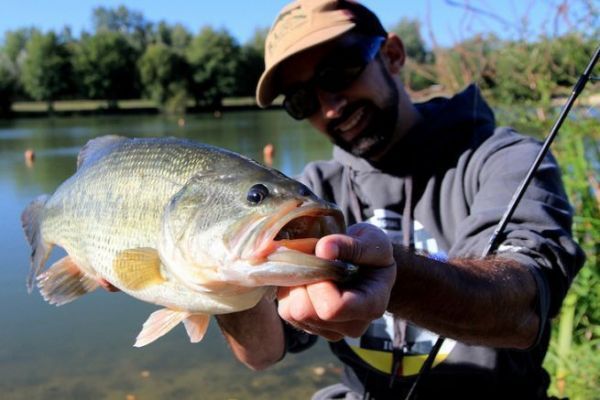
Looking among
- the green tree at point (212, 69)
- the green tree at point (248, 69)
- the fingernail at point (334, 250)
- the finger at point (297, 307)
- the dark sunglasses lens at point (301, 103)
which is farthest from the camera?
the green tree at point (248, 69)

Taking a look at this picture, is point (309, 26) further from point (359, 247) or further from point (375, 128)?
point (359, 247)

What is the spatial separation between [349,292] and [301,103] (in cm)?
192

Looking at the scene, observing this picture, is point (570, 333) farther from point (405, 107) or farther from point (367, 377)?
point (405, 107)

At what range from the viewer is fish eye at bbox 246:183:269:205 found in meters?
1.39

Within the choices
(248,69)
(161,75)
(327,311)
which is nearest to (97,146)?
(327,311)

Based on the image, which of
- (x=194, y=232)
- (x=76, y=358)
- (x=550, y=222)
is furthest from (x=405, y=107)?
(x=76, y=358)

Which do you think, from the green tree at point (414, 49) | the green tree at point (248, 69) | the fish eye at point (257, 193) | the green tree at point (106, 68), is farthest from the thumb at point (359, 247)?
the green tree at point (248, 69)

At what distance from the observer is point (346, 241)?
119 centimetres

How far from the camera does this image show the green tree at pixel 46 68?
195 feet

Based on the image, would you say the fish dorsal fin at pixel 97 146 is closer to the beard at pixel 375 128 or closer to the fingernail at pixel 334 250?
the beard at pixel 375 128

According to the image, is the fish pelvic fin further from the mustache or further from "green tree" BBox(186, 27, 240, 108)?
"green tree" BBox(186, 27, 240, 108)

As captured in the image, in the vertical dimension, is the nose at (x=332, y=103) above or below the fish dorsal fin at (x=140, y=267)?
above

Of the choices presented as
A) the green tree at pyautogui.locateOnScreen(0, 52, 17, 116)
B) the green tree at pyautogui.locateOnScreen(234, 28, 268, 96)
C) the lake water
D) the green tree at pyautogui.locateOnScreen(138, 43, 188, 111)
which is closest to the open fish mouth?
the lake water

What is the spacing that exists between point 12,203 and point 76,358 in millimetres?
7312
